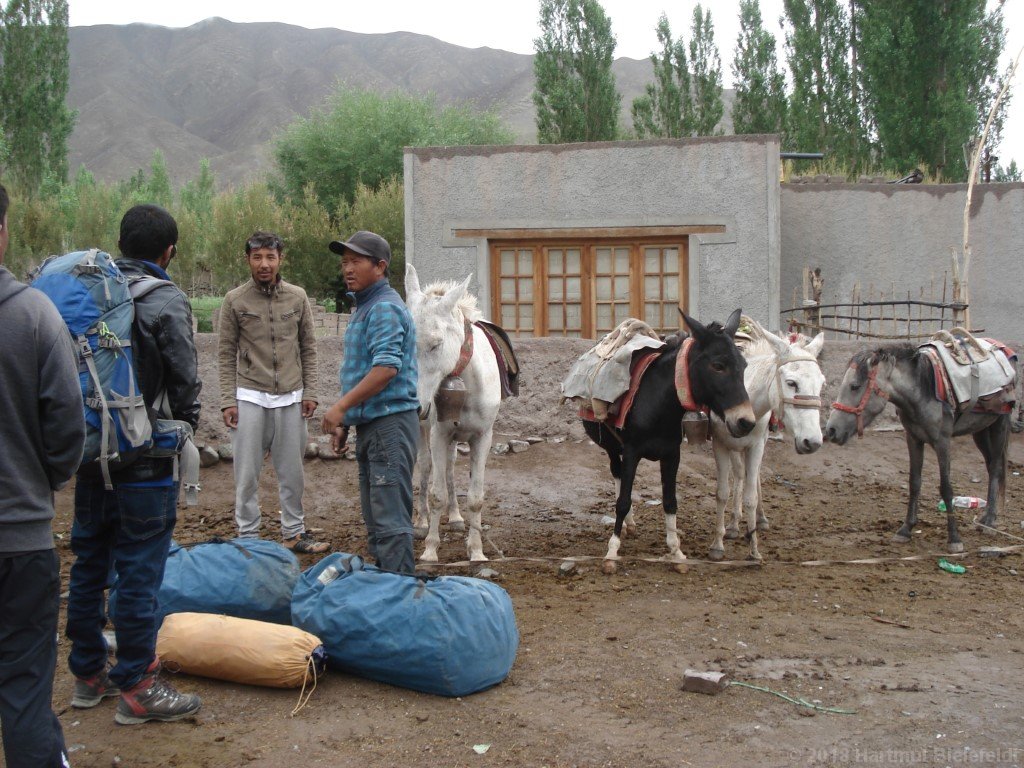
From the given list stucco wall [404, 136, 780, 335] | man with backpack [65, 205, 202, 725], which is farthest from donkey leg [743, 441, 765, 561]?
stucco wall [404, 136, 780, 335]

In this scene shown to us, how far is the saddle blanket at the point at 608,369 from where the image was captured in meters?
6.28

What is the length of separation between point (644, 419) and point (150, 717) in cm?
365

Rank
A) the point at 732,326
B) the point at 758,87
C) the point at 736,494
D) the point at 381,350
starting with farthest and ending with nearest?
1. the point at 758,87
2. the point at 736,494
3. the point at 732,326
4. the point at 381,350

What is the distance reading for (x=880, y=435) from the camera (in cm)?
1041

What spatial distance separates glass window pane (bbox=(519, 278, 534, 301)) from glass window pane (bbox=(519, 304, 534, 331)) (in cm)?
11

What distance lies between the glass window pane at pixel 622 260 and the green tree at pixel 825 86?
16.2 meters

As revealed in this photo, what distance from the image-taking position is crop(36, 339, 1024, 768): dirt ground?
11.3 ft

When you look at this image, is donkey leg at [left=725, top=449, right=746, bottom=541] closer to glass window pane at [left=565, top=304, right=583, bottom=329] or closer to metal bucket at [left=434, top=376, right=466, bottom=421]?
metal bucket at [left=434, top=376, right=466, bottom=421]

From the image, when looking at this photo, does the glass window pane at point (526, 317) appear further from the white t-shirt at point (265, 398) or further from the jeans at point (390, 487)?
the jeans at point (390, 487)

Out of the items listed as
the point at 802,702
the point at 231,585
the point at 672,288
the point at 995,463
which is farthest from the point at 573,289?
the point at 802,702

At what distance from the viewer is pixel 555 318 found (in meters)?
12.7

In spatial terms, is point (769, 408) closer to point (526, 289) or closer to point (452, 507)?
point (452, 507)

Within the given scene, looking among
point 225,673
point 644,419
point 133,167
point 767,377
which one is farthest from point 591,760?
point 133,167

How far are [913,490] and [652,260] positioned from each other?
594 cm
